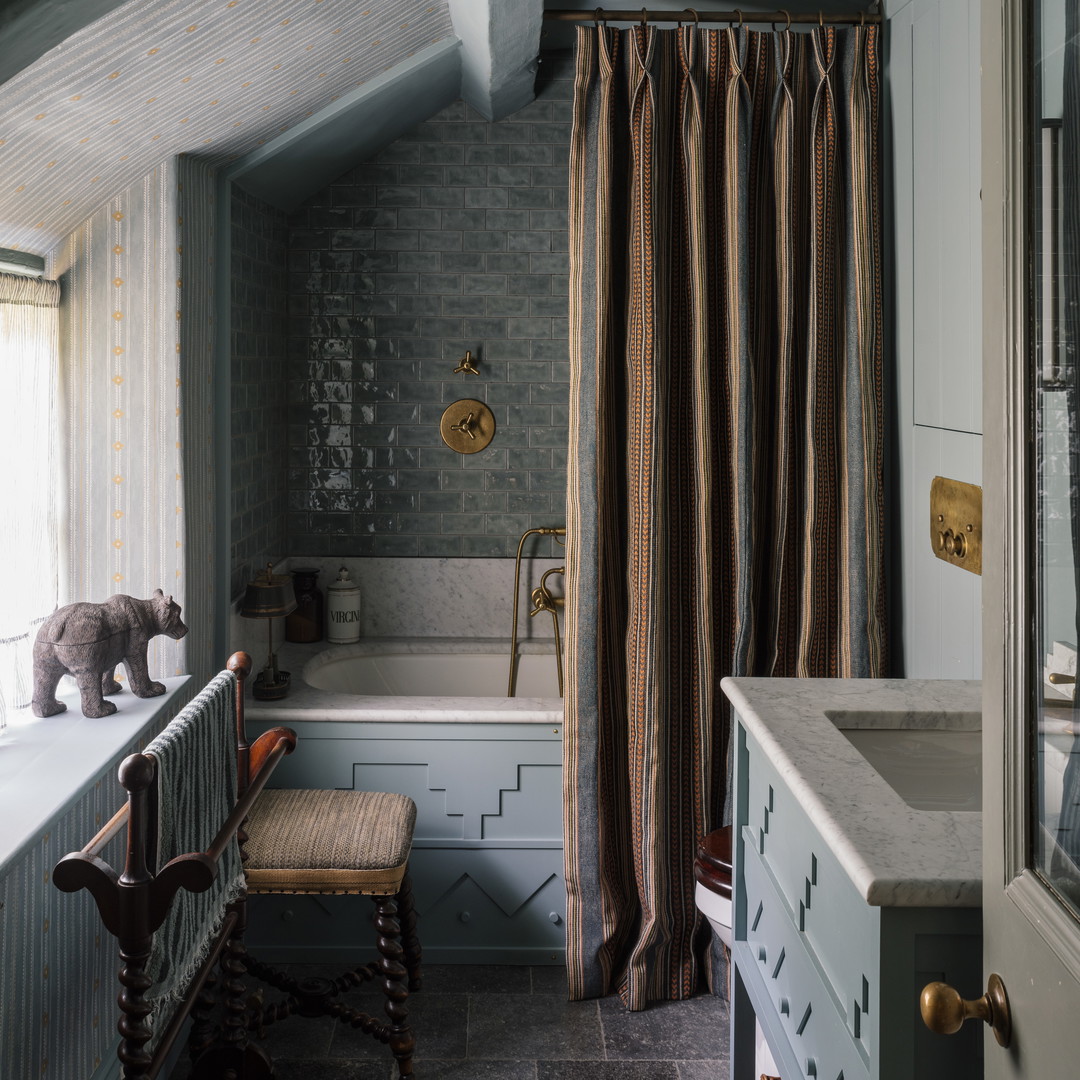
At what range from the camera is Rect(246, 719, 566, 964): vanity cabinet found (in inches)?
116

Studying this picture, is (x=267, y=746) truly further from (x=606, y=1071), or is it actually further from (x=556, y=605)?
(x=556, y=605)

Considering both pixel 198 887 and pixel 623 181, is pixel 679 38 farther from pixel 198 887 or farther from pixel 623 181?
pixel 198 887

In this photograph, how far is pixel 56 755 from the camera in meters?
2.09

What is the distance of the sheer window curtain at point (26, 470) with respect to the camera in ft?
7.33

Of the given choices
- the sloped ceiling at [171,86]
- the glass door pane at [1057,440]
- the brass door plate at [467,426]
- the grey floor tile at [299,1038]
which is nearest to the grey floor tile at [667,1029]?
the grey floor tile at [299,1038]

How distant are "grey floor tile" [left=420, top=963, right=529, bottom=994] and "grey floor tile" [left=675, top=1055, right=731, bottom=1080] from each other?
0.48m

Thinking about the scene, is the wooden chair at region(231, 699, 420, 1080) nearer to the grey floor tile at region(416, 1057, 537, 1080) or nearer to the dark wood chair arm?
the grey floor tile at region(416, 1057, 537, 1080)

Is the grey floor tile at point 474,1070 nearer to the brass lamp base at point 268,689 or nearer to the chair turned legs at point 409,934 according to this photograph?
the chair turned legs at point 409,934

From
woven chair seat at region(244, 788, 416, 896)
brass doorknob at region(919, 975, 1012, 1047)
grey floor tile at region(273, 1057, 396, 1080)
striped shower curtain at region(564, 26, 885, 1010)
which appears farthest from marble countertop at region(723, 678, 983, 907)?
grey floor tile at region(273, 1057, 396, 1080)

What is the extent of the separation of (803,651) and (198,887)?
159 cm

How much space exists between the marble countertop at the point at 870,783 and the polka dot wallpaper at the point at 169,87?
1424 millimetres

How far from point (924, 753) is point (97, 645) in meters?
1.53

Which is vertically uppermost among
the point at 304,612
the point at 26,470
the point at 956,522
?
the point at 26,470

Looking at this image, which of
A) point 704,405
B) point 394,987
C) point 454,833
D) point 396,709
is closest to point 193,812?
point 394,987
